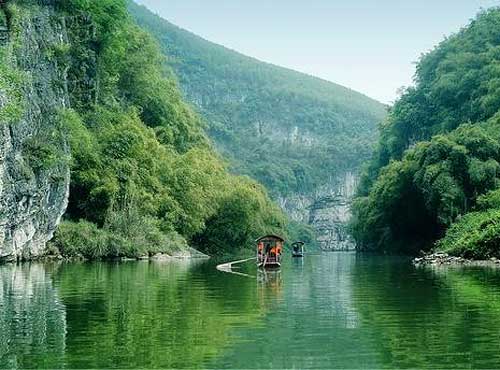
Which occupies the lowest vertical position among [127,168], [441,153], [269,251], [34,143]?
[269,251]

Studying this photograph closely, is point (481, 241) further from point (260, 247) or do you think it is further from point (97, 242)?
point (97, 242)

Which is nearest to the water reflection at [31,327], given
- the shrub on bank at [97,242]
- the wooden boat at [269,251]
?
the wooden boat at [269,251]

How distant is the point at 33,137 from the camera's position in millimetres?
46750

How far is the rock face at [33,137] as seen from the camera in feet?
135

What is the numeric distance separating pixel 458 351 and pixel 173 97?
8539 cm

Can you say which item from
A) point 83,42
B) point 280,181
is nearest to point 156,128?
point 83,42

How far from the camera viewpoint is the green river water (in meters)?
11.2

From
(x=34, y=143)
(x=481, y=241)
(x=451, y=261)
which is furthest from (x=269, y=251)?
(x=34, y=143)

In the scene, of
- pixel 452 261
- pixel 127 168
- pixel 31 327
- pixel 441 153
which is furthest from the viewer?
pixel 441 153

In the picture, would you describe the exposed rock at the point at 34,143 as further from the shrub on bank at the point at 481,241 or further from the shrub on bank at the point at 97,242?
the shrub on bank at the point at 481,241

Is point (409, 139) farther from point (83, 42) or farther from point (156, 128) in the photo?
point (83, 42)

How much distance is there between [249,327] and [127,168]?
49.0 metres

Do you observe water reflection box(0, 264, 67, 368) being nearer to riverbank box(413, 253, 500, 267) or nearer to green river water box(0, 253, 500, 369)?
green river water box(0, 253, 500, 369)

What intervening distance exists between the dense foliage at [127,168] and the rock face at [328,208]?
9035cm
